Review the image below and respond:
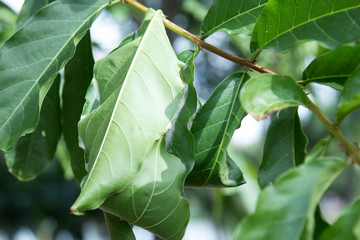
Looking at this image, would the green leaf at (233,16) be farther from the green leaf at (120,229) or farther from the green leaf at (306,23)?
the green leaf at (120,229)

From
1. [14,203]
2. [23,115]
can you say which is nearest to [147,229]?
[23,115]

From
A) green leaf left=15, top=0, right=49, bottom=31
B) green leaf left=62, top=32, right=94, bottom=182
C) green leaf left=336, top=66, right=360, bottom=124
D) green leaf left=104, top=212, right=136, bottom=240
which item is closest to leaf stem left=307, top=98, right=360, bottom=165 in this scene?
green leaf left=336, top=66, right=360, bottom=124

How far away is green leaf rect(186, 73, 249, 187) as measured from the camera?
0.61m

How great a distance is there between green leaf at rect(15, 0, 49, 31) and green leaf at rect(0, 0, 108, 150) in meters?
0.16

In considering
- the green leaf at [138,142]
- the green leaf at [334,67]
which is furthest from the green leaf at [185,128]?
the green leaf at [334,67]

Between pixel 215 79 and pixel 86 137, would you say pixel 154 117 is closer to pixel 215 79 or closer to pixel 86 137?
pixel 86 137

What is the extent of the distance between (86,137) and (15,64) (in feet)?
0.64

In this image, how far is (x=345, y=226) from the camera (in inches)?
14.7

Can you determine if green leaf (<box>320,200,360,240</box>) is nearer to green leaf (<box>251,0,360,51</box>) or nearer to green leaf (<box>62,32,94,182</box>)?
green leaf (<box>251,0,360,51</box>)

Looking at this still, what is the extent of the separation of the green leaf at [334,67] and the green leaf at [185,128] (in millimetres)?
155

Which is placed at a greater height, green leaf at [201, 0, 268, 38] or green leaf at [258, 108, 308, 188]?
green leaf at [201, 0, 268, 38]

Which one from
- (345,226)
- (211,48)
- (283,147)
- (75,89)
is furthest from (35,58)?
(345,226)

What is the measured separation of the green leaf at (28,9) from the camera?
2.70 ft

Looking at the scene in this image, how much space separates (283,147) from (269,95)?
125 mm
